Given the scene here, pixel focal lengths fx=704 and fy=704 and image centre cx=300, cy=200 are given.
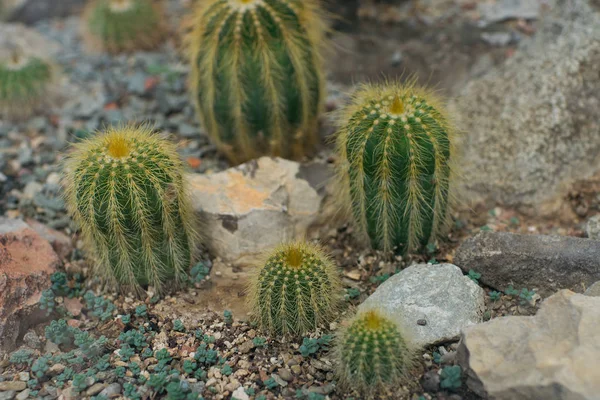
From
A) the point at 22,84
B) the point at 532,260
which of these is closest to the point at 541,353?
the point at 532,260

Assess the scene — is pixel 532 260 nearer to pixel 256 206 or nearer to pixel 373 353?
pixel 373 353

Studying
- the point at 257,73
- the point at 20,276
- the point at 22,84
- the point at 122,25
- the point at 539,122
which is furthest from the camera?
the point at 122,25

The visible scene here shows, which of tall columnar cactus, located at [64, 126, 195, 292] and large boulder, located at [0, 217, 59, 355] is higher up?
tall columnar cactus, located at [64, 126, 195, 292]

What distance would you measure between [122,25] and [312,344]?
13.3 ft

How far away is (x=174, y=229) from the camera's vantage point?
3.88 m

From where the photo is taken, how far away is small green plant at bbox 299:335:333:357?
3.52 metres

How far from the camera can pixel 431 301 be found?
3.61 metres

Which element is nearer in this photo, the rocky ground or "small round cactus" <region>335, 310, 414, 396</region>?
"small round cactus" <region>335, 310, 414, 396</region>

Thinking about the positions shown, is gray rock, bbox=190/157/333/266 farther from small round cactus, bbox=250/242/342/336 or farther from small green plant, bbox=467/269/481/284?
small green plant, bbox=467/269/481/284

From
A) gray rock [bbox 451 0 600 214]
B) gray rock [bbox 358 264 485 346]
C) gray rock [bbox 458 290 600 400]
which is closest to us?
gray rock [bbox 458 290 600 400]

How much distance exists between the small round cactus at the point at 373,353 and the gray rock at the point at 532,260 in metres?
0.89

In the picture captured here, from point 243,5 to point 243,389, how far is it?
2318 millimetres

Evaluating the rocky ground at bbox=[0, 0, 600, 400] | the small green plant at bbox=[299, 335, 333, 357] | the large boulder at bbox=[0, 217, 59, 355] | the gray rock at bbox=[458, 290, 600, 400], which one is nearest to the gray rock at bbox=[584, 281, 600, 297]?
the rocky ground at bbox=[0, 0, 600, 400]

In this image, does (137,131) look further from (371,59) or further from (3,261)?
(371,59)
